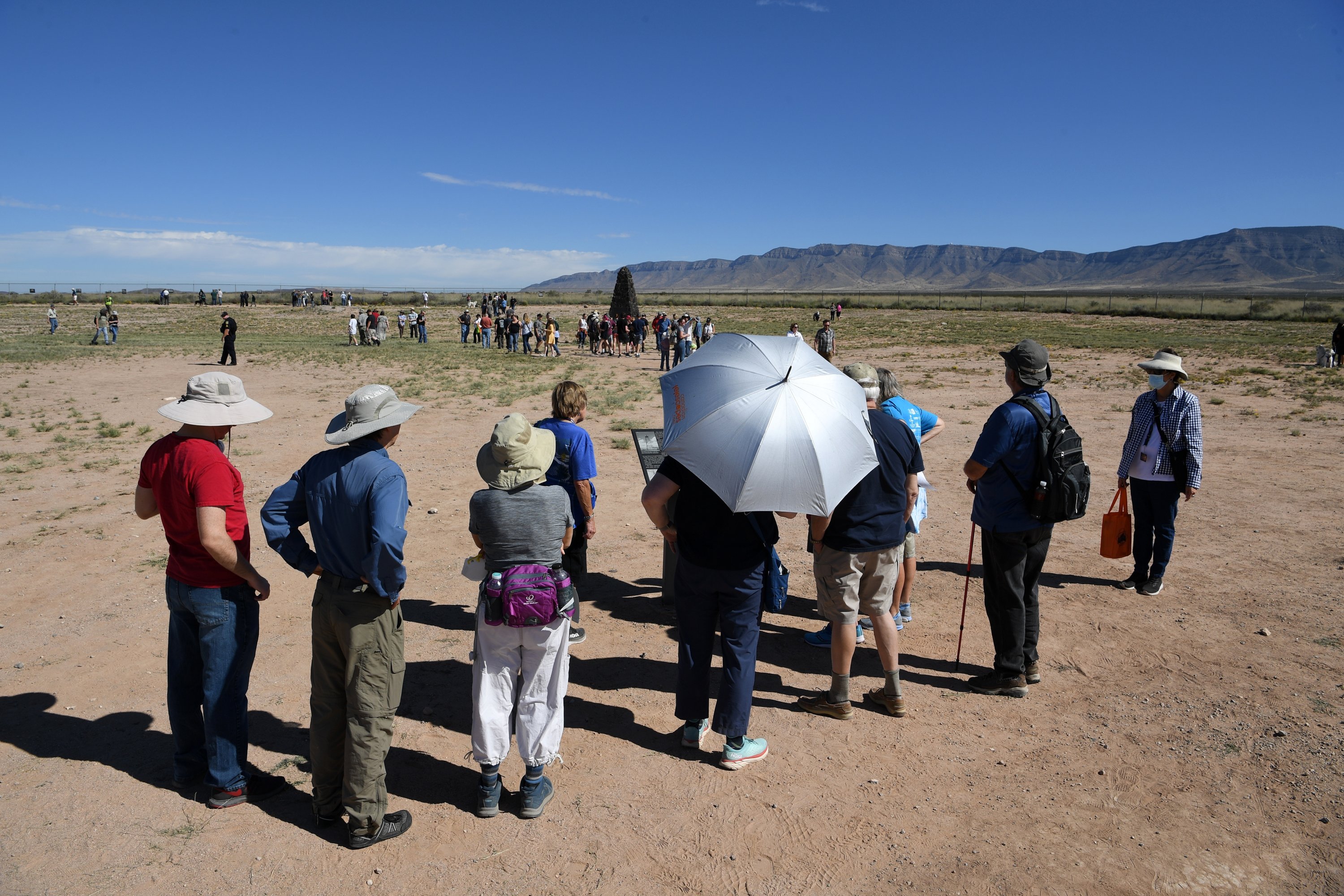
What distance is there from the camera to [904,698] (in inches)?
184

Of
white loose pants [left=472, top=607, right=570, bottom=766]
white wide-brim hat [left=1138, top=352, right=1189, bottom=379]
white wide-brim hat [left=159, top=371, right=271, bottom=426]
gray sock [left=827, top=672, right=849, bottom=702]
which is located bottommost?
gray sock [left=827, top=672, right=849, bottom=702]

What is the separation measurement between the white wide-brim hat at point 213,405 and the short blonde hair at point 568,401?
176 centimetres

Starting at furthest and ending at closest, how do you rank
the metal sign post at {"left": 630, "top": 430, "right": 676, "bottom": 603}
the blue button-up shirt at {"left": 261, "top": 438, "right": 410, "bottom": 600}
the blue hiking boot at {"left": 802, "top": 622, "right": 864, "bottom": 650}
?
the metal sign post at {"left": 630, "top": 430, "right": 676, "bottom": 603} → the blue hiking boot at {"left": 802, "top": 622, "right": 864, "bottom": 650} → the blue button-up shirt at {"left": 261, "top": 438, "right": 410, "bottom": 600}

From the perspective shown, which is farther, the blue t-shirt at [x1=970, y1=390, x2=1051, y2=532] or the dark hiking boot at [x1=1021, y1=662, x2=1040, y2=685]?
the dark hiking boot at [x1=1021, y1=662, x2=1040, y2=685]

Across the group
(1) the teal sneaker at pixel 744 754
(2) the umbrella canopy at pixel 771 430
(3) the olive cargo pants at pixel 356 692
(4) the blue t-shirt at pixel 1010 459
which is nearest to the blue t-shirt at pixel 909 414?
(4) the blue t-shirt at pixel 1010 459

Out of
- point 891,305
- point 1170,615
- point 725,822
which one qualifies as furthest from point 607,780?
point 891,305

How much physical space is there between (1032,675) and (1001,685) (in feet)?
1.01

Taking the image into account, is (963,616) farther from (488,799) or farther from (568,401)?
(488,799)

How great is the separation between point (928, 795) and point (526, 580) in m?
2.29

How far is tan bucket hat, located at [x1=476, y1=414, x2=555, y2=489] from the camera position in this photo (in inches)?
131

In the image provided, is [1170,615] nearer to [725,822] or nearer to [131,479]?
[725,822]

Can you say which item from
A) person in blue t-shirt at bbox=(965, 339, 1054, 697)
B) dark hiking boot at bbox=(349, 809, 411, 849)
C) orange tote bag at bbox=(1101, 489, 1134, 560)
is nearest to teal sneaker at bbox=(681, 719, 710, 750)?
dark hiking boot at bbox=(349, 809, 411, 849)

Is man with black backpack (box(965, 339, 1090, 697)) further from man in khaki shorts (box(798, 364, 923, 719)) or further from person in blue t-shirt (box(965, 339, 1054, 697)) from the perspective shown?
man in khaki shorts (box(798, 364, 923, 719))

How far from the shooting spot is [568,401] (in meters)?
4.82
